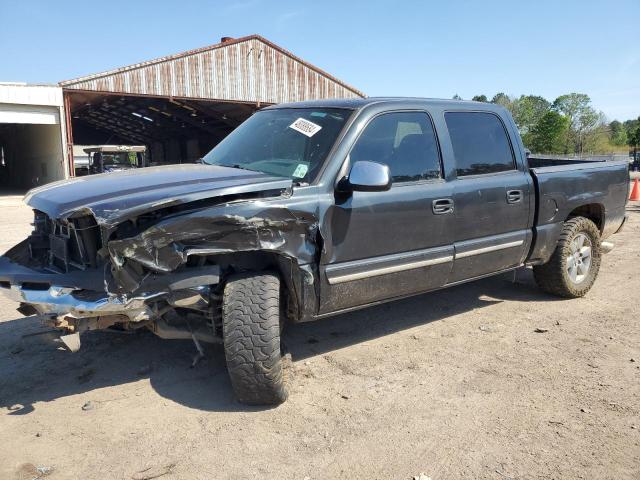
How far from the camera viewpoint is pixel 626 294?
542 centimetres

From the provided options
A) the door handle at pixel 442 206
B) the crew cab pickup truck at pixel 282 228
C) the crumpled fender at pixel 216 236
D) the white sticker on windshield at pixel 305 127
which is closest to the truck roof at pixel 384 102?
the crew cab pickup truck at pixel 282 228

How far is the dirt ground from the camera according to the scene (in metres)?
2.62

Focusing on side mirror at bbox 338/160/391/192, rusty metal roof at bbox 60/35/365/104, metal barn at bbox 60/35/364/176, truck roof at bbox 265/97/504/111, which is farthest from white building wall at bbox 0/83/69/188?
side mirror at bbox 338/160/391/192

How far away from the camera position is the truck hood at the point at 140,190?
9.04ft

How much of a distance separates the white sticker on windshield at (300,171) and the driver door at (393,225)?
0.29 metres

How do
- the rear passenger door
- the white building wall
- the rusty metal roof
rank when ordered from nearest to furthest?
the rear passenger door < the white building wall < the rusty metal roof

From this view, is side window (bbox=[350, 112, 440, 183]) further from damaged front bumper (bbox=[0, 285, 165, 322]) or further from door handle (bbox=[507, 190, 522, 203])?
damaged front bumper (bbox=[0, 285, 165, 322])

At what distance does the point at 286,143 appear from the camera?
386 cm

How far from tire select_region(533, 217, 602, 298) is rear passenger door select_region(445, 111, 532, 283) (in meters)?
0.62

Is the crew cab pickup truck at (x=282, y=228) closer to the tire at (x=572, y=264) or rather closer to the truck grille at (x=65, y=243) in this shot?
the truck grille at (x=65, y=243)

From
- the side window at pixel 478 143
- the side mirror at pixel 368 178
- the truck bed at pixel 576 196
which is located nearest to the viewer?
the side mirror at pixel 368 178

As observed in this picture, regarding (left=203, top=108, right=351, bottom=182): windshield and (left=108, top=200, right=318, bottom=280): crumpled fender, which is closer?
(left=108, top=200, right=318, bottom=280): crumpled fender

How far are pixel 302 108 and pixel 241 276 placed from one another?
169cm

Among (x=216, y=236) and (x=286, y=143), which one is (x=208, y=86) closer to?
(x=286, y=143)
